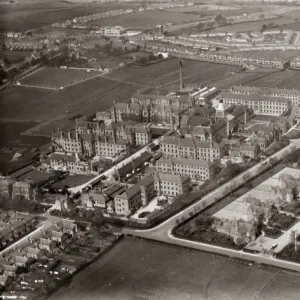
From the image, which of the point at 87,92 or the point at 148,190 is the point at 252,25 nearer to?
the point at 87,92

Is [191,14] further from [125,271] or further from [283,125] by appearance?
[125,271]

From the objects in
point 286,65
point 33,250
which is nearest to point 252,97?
point 286,65

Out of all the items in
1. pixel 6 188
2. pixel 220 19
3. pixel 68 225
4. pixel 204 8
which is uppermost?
pixel 204 8

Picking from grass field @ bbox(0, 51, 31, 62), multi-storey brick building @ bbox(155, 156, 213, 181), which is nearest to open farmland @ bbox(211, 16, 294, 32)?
grass field @ bbox(0, 51, 31, 62)

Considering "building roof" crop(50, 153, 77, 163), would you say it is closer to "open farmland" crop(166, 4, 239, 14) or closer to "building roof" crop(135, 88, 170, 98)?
"building roof" crop(135, 88, 170, 98)

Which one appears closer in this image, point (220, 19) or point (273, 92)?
point (273, 92)

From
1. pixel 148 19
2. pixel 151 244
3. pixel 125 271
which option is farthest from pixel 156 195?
pixel 148 19
